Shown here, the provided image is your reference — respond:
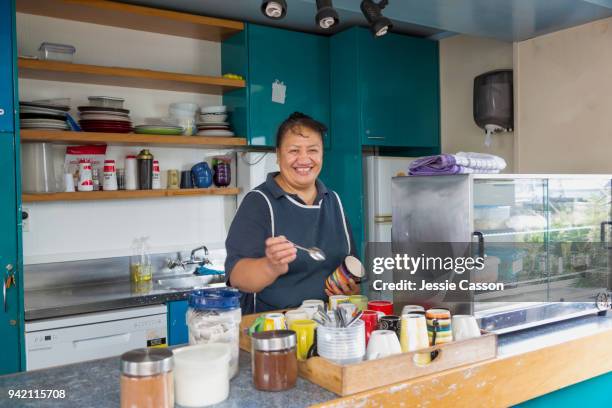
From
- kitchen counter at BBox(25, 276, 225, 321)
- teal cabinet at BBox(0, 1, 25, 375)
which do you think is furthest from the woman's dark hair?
teal cabinet at BBox(0, 1, 25, 375)

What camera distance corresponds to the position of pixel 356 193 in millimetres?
3859

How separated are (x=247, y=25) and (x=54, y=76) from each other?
3.88 feet

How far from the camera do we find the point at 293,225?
6.79ft

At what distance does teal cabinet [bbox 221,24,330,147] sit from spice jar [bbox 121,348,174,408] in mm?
2586

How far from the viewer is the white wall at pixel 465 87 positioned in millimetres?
3672

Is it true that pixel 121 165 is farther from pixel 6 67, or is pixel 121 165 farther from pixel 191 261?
pixel 6 67

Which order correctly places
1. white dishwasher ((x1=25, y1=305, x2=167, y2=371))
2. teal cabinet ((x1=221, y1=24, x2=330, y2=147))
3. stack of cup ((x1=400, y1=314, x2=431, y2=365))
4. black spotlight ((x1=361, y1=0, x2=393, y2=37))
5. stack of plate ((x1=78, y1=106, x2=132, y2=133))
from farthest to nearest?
teal cabinet ((x1=221, y1=24, x2=330, y2=147))
stack of plate ((x1=78, y1=106, x2=132, y2=133))
white dishwasher ((x1=25, y1=305, x2=167, y2=371))
black spotlight ((x1=361, y1=0, x2=393, y2=37))
stack of cup ((x1=400, y1=314, x2=431, y2=365))

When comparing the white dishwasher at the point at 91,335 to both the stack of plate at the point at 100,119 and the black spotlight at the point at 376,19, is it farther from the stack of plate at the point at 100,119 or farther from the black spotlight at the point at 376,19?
the black spotlight at the point at 376,19

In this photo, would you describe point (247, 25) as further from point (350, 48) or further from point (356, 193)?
point (356, 193)

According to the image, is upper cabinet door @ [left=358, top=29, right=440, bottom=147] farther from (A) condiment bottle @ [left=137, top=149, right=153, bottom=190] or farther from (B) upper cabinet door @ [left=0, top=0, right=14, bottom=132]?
(B) upper cabinet door @ [left=0, top=0, right=14, bottom=132]

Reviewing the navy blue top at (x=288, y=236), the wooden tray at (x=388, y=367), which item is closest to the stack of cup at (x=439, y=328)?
the wooden tray at (x=388, y=367)

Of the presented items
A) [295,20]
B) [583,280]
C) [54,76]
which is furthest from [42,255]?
[583,280]

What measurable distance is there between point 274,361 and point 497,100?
2.74m

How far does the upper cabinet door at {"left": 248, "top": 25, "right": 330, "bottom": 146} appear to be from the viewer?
362 centimetres
